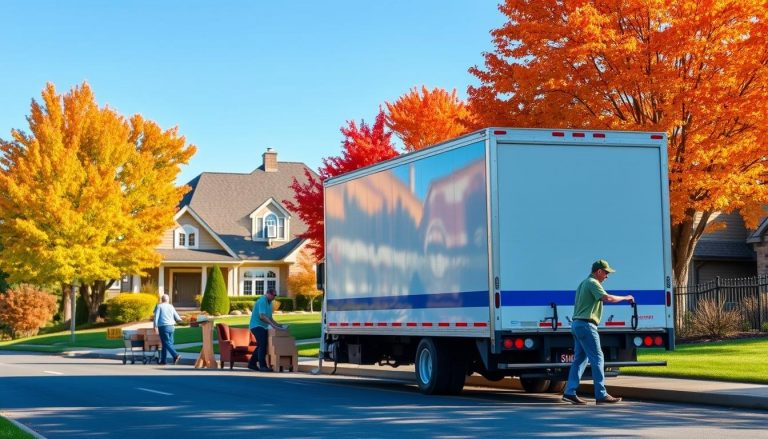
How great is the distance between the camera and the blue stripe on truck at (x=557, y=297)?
1505 cm

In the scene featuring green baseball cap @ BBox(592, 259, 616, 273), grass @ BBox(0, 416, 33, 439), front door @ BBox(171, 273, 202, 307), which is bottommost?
grass @ BBox(0, 416, 33, 439)

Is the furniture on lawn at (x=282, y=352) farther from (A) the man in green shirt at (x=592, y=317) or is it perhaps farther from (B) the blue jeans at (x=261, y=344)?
(A) the man in green shirt at (x=592, y=317)

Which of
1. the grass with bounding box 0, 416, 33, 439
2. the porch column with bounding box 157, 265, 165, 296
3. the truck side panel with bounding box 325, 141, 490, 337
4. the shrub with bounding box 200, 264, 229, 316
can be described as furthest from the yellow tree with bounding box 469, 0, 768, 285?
the porch column with bounding box 157, 265, 165, 296

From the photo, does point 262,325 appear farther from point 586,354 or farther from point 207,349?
point 586,354

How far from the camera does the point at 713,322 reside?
90.7ft

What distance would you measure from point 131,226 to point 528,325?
3975cm

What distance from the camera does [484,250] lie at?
15.3 meters

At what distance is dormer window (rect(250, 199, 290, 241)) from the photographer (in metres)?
68.0

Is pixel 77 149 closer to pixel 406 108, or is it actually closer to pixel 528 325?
pixel 406 108

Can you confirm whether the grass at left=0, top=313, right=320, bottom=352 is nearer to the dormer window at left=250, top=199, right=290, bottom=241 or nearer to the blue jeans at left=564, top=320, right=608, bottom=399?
the dormer window at left=250, top=199, right=290, bottom=241

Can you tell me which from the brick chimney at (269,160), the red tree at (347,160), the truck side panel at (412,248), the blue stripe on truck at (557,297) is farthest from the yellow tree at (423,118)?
the brick chimney at (269,160)

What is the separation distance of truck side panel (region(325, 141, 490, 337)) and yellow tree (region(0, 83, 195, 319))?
3136cm

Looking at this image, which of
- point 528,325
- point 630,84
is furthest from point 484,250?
point 630,84

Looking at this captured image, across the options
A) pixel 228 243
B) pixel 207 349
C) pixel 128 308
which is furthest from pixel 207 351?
pixel 228 243
